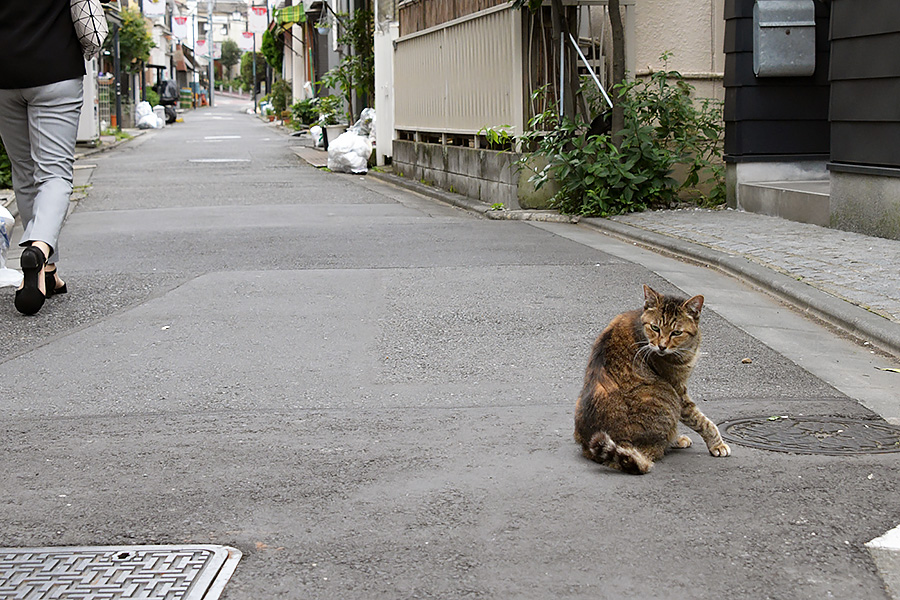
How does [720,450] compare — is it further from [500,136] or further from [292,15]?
[292,15]

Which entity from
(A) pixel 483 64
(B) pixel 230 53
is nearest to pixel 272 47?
(A) pixel 483 64

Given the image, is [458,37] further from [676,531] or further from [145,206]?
[676,531]

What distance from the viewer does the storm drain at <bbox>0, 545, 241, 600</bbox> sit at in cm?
289

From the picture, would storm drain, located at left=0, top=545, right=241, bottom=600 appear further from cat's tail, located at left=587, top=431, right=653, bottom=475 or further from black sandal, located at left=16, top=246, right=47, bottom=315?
black sandal, located at left=16, top=246, right=47, bottom=315

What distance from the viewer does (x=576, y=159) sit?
11.5m

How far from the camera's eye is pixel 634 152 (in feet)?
37.2

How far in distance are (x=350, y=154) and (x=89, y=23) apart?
14.1 m

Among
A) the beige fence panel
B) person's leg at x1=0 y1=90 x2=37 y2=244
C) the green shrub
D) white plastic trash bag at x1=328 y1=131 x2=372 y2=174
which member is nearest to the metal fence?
the beige fence panel

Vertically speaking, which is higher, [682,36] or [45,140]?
[682,36]

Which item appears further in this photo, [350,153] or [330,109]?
[330,109]

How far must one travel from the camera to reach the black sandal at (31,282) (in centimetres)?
632

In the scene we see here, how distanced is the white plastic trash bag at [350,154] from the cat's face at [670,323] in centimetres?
1698

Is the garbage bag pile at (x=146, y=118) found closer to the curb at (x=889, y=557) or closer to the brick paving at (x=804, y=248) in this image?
the brick paving at (x=804, y=248)

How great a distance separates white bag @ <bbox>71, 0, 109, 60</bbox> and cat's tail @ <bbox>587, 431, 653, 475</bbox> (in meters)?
4.29
